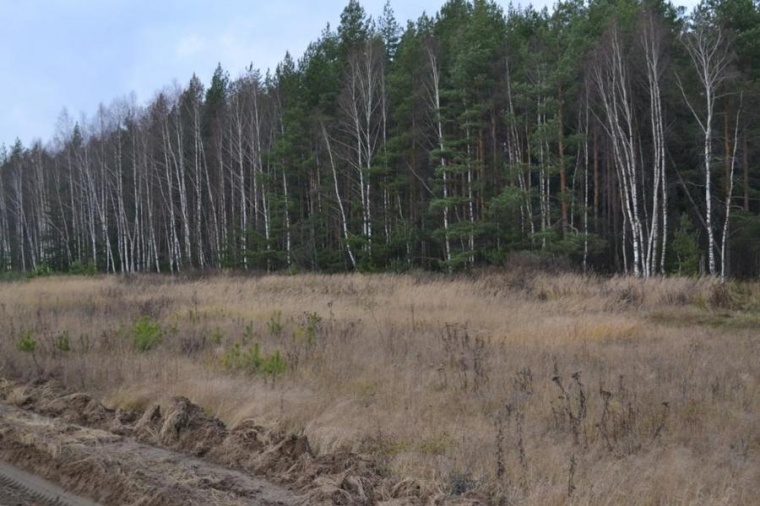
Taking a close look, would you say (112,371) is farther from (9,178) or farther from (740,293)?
(9,178)

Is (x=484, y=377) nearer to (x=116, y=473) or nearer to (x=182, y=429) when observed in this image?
(x=182, y=429)

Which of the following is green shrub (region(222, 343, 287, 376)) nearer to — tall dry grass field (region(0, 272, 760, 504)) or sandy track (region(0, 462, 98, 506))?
tall dry grass field (region(0, 272, 760, 504))

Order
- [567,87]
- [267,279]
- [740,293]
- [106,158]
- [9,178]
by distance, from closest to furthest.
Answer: [740,293], [267,279], [567,87], [106,158], [9,178]

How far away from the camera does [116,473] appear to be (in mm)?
5219

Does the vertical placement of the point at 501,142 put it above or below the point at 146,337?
above

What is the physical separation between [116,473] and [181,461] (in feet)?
1.91

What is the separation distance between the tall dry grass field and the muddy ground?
346 mm

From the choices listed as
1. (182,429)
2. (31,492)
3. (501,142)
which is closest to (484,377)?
(182,429)

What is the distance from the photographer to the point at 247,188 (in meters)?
46.5

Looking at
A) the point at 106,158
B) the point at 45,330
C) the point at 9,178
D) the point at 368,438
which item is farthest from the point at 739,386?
the point at 9,178

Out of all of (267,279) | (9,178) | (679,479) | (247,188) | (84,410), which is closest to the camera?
(679,479)

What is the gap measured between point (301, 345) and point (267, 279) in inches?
547

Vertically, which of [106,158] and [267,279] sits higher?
[106,158]

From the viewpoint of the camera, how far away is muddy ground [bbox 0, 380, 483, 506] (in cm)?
480
